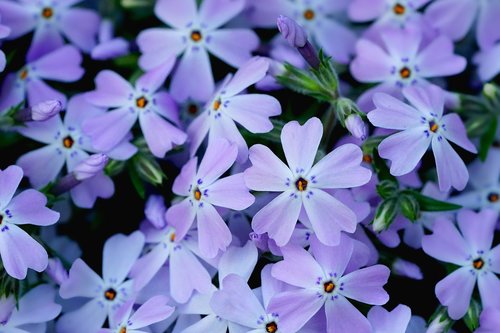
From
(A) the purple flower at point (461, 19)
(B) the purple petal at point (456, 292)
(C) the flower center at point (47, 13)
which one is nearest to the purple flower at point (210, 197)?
(B) the purple petal at point (456, 292)

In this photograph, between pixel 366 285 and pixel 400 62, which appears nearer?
pixel 366 285

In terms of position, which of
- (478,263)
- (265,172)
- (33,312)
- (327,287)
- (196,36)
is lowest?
(33,312)

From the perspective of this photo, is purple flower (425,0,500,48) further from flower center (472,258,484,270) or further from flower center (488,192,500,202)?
flower center (472,258,484,270)

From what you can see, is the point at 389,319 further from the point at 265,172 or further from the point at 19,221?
the point at 19,221

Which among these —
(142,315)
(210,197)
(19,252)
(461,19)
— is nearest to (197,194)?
(210,197)

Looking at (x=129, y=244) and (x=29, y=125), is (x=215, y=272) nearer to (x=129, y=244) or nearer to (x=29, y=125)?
(x=129, y=244)

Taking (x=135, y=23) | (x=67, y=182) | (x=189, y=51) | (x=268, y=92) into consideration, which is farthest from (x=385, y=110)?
(x=135, y=23)
